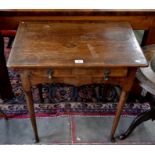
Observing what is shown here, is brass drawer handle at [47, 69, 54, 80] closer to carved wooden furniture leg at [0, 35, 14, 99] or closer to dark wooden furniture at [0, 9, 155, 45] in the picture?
dark wooden furniture at [0, 9, 155, 45]

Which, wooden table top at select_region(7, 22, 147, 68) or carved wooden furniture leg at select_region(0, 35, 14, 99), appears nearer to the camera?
wooden table top at select_region(7, 22, 147, 68)

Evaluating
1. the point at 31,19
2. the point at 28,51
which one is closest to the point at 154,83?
the point at 28,51

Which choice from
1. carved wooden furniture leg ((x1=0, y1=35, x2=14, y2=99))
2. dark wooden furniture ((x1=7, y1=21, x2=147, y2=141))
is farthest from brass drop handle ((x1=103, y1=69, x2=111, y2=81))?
carved wooden furniture leg ((x1=0, y1=35, x2=14, y2=99))

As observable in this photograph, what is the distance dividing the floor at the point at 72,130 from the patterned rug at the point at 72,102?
0.05 metres

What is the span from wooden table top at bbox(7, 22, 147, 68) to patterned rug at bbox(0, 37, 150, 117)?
0.57m

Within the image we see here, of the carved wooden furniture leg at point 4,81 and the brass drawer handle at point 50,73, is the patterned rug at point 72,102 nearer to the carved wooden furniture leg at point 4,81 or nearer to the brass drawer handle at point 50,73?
the carved wooden furniture leg at point 4,81

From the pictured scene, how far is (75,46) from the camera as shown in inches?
41.6

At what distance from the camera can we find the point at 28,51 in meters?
1.01

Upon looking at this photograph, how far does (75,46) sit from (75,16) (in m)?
0.30

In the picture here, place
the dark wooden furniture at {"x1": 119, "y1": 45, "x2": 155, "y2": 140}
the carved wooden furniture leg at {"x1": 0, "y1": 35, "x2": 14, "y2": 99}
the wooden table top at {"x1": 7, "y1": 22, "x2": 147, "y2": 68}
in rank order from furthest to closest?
the carved wooden furniture leg at {"x1": 0, "y1": 35, "x2": 14, "y2": 99} < the dark wooden furniture at {"x1": 119, "y1": 45, "x2": 155, "y2": 140} < the wooden table top at {"x1": 7, "y1": 22, "x2": 147, "y2": 68}

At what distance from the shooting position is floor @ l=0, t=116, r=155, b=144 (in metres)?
1.45

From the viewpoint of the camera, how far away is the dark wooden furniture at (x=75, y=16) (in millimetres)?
1242

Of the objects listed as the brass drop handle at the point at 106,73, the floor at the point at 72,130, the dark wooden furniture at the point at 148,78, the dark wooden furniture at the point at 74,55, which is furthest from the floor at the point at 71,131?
the brass drop handle at the point at 106,73
